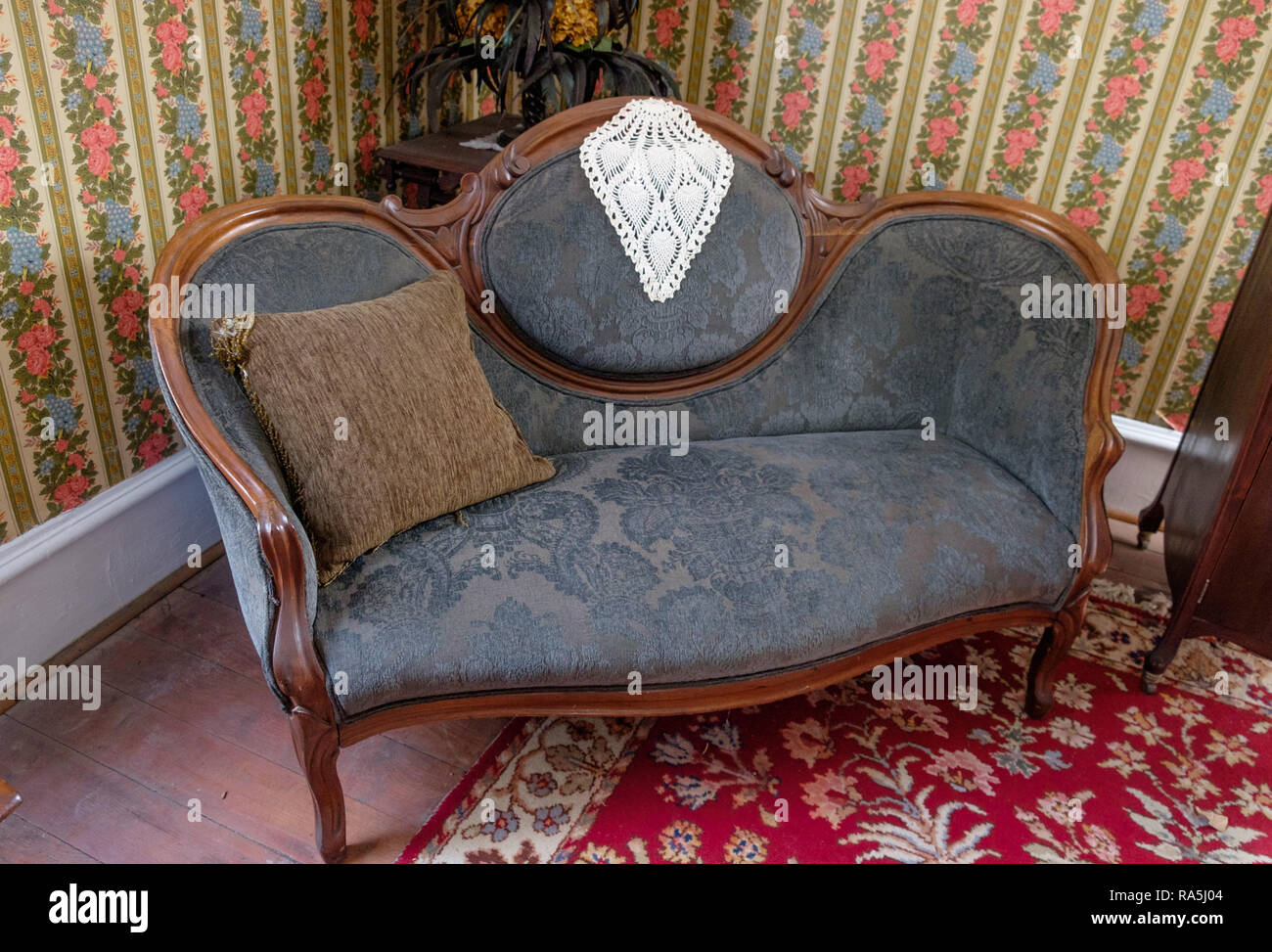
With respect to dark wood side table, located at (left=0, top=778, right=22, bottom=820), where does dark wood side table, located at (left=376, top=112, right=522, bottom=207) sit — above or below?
above

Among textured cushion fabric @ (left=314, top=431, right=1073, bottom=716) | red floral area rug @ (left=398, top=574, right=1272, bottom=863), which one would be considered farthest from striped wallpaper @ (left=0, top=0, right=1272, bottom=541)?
red floral area rug @ (left=398, top=574, right=1272, bottom=863)

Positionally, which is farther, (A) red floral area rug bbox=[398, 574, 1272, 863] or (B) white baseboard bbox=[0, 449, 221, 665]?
(B) white baseboard bbox=[0, 449, 221, 665]

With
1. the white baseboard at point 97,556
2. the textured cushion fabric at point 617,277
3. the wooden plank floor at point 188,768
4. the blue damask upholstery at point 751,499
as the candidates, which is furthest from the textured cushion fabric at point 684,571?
the white baseboard at point 97,556

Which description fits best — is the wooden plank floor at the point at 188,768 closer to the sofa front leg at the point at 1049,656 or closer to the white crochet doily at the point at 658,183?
the white crochet doily at the point at 658,183

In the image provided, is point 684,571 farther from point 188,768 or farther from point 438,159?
point 438,159

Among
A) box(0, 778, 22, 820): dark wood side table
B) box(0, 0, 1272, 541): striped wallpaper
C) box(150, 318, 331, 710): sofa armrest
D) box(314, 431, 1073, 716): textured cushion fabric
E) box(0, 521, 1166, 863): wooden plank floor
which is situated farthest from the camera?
box(0, 0, 1272, 541): striped wallpaper

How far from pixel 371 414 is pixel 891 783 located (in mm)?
1059

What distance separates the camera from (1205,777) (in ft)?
5.61

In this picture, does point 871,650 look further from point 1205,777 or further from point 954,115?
point 954,115

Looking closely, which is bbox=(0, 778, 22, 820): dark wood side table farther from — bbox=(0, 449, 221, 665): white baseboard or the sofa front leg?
the sofa front leg

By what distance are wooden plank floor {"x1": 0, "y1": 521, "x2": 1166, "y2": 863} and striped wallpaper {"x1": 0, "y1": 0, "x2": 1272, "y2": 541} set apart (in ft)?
1.14

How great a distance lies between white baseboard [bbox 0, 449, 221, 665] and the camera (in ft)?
5.47

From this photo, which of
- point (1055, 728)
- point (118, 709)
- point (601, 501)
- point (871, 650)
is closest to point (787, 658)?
point (871, 650)

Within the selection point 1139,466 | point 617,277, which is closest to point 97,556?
point 617,277
